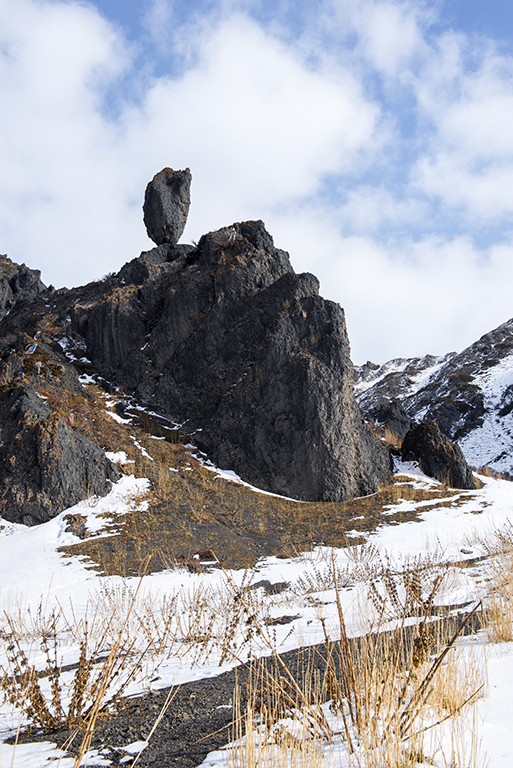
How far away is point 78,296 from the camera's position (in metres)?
33.1

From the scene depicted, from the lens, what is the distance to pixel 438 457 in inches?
860

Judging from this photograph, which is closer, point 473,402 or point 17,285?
point 17,285

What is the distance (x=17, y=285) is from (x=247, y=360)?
33455 mm

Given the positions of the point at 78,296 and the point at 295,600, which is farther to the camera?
the point at 78,296

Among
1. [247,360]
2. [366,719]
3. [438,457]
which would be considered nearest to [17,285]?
[247,360]

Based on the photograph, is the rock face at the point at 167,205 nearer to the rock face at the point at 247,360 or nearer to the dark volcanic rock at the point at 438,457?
the rock face at the point at 247,360

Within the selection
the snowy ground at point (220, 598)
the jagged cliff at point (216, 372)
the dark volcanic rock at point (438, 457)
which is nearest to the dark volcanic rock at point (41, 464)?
the jagged cliff at point (216, 372)

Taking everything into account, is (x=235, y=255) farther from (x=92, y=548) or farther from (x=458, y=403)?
(x=458, y=403)

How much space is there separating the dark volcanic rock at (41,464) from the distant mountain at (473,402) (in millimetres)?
21824

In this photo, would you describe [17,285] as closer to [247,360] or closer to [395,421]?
[247,360]

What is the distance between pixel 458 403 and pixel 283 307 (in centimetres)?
3063

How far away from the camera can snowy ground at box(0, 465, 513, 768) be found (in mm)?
2648

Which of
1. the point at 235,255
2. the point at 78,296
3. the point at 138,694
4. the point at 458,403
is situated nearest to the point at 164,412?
the point at 235,255

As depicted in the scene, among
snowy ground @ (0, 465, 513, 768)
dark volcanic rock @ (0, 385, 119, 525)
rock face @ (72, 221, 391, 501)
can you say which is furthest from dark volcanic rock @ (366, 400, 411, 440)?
dark volcanic rock @ (0, 385, 119, 525)
